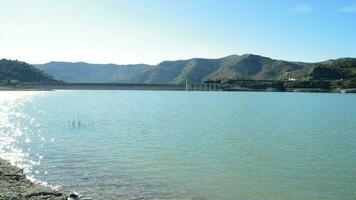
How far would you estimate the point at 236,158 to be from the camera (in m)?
35.0

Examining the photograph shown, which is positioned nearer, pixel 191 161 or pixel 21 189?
pixel 21 189

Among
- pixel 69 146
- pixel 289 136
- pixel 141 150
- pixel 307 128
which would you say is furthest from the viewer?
pixel 307 128

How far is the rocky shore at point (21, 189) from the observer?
21531 millimetres

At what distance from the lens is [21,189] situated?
76.6 ft

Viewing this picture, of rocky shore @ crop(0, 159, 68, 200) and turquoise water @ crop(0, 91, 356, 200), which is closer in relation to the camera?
rocky shore @ crop(0, 159, 68, 200)

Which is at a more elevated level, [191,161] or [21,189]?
[21,189]

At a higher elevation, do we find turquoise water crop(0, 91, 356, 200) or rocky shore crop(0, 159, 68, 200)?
rocky shore crop(0, 159, 68, 200)

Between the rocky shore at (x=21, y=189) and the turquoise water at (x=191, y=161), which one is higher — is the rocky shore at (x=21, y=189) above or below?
above

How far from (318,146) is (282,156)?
7514 millimetres

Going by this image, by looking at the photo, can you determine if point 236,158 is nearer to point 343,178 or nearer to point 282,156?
point 282,156

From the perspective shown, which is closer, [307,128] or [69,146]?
[69,146]

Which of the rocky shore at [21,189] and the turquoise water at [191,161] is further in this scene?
the turquoise water at [191,161]

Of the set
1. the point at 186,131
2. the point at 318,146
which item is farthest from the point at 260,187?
the point at 186,131

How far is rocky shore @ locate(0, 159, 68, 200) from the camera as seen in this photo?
2153cm
